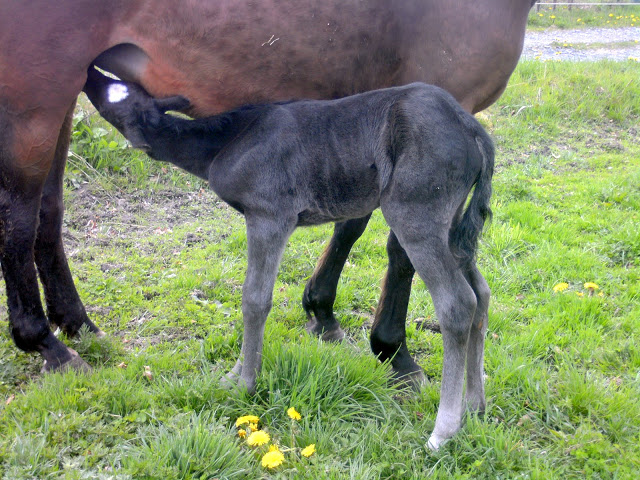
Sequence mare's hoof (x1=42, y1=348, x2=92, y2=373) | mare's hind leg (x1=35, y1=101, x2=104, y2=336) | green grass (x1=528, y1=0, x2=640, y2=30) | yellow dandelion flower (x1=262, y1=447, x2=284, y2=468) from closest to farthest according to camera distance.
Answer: yellow dandelion flower (x1=262, y1=447, x2=284, y2=468), mare's hoof (x1=42, y1=348, x2=92, y2=373), mare's hind leg (x1=35, y1=101, x2=104, y2=336), green grass (x1=528, y1=0, x2=640, y2=30)

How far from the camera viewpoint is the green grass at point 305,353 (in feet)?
8.37

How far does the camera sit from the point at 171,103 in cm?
292

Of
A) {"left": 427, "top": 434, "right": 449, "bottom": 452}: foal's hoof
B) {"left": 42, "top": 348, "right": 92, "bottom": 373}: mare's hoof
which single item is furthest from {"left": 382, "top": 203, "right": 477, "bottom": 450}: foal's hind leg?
{"left": 42, "top": 348, "right": 92, "bottom": 373}: mare's hoof

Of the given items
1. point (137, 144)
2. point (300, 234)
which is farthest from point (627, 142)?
point (137, 144)

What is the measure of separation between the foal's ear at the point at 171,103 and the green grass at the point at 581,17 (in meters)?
14.2

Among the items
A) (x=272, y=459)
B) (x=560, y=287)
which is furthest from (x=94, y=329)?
(x=560, y=287)

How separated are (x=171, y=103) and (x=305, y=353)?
4.64 ft

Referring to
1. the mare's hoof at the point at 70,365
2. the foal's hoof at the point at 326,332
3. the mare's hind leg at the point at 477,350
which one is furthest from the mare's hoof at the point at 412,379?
the mare's hoof at the point at 70,365

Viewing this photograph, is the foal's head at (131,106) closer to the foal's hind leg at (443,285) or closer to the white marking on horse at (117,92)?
the white marking on horse at (117,92)

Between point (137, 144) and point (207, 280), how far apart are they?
1.55m

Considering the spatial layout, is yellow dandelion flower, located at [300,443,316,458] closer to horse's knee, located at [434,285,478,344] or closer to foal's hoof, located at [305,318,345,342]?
horse's knee, located at [434,285,478,344]

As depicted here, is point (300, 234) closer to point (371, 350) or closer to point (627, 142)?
point (371, 350)

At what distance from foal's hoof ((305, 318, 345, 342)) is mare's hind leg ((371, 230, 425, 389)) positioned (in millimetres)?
424

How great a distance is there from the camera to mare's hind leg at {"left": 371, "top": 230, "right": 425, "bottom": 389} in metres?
3.23
